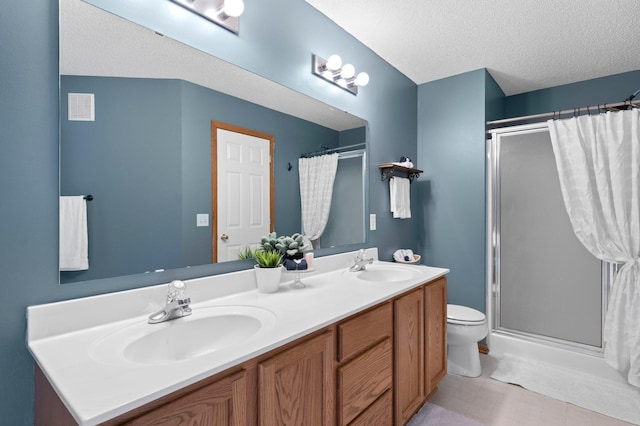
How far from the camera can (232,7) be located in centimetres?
126

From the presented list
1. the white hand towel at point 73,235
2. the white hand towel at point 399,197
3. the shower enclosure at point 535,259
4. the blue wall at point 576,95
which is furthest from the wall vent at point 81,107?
the blue wall at point 576,95

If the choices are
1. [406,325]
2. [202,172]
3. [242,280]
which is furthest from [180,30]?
[406,325]

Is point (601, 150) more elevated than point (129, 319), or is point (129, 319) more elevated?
point (601, 150)

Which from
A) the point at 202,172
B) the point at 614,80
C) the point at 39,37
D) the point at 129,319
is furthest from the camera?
the point at 614,80

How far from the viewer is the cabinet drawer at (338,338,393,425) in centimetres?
113

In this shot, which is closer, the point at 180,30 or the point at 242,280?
the point at 180,30

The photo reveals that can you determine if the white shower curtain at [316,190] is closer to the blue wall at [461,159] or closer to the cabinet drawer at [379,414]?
the cabinet drawer at [379,414]

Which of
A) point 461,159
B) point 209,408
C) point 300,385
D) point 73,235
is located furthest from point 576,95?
point 73,235

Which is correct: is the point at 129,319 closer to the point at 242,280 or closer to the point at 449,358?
the point at 242,280

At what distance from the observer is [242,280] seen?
1378 millimetres

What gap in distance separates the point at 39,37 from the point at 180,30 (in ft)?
1.47

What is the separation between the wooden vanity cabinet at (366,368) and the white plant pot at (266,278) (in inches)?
15.7

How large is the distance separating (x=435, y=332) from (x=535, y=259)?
1.34 metres

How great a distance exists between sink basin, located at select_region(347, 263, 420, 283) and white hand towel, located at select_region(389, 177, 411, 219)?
56cm
